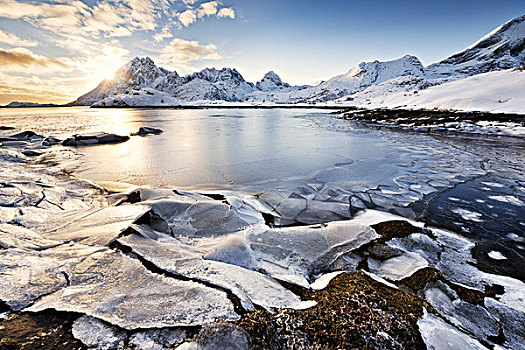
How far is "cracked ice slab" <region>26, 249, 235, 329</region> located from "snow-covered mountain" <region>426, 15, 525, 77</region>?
144 m

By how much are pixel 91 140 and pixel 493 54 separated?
18076cm

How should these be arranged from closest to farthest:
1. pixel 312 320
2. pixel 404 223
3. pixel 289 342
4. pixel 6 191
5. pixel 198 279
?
pixel 289 342 → pixel 312 320 → pixel 198 279 → pixel 404 223 → pixel 6 191

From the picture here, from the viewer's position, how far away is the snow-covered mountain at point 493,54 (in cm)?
10282

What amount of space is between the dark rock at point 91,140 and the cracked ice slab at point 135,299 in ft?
35.1

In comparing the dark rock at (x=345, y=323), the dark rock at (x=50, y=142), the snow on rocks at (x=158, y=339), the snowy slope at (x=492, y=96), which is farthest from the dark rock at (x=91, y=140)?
the snowy slope at (x=492, y=96)

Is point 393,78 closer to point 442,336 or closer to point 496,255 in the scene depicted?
point 496,255

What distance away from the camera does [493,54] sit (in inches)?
4592

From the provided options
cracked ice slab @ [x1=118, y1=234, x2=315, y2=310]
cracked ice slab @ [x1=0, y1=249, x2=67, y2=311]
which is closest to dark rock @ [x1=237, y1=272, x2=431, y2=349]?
cracked ice slab @ [x1=118, y1=234, x2=315, y2=310]

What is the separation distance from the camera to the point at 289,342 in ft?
4.28

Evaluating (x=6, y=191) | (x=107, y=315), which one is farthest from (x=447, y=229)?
(x=6, y=191)

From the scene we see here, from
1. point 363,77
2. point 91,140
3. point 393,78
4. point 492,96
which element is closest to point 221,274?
point 91,140

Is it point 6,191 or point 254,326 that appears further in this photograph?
point 6,191

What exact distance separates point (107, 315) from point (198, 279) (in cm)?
63

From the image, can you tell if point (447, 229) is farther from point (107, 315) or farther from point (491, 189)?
point (107, 315)
